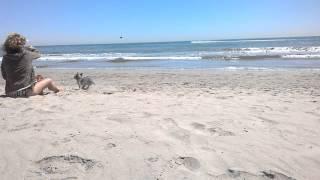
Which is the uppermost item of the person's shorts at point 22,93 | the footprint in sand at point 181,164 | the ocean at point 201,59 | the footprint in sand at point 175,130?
the person's shorts at point 22,93

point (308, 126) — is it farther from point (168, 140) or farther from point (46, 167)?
point (46, 167)

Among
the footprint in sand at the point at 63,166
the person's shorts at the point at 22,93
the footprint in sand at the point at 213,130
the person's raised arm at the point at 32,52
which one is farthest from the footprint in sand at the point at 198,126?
the person's raised arm at the point at 32,52

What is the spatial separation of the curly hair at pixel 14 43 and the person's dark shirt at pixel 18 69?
0.22 ft

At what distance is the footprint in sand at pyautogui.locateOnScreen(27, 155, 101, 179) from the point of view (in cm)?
321

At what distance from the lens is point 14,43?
610 centimetres

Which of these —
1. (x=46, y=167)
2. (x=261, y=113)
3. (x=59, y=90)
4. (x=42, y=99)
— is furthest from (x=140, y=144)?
(x=59, y=90)

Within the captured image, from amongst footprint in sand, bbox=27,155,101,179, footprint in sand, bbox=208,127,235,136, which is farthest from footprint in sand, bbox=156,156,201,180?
footprint in sand, bbox=208,127,235,136

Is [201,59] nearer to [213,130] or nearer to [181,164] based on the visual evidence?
[213,130]

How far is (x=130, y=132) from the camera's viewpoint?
4.00 meters

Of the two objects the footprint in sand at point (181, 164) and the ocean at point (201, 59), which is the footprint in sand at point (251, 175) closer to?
the footprint in sand at point (181, 164)

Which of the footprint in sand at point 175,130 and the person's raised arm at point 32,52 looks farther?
the person's raised arm at point 32,52

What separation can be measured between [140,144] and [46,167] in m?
0.88

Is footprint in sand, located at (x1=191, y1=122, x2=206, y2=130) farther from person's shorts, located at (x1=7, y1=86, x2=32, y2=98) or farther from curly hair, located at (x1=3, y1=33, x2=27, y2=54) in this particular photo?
curly hair, located at (x1=3, y1=33, x2=27, y2=54)

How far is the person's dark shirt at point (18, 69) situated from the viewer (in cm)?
622
